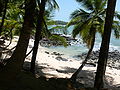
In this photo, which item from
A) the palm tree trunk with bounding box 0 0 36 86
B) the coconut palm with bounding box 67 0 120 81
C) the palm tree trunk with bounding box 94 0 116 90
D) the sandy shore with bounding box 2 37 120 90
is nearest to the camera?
the palm tree trunk with bounding box 0 0 36 86

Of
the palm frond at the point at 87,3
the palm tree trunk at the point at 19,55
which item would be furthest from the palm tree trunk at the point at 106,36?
the palm frond at the point at 87,3

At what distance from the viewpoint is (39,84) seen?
7.36 meters

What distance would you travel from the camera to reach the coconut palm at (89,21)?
15783mm

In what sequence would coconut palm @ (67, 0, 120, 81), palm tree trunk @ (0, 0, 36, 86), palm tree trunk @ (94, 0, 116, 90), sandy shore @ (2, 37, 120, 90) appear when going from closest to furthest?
palm tree trunk @ (0, 0, 36, 86), palm tree trunk @ (94, 0, 116, 90), coconut palm @ (67, 0, 120, 81), sandy shore @ (2, 37, 120, 90)

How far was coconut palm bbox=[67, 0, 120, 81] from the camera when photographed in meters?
15.8

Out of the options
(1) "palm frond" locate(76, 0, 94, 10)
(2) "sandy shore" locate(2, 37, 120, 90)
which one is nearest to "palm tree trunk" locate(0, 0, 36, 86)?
→ (2) "sandy shore" locate(2, 37, 120, 90)

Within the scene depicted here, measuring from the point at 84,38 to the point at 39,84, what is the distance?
33.4 feet

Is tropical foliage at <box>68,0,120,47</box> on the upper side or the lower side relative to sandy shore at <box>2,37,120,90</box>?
upper

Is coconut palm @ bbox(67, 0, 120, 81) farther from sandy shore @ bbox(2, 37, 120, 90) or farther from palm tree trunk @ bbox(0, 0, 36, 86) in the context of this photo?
palm tree trunk @ bbox(0, 0, 36, 86)

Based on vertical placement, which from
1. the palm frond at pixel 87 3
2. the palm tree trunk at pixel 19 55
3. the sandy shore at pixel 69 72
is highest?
the palm frond at pixel 87 3

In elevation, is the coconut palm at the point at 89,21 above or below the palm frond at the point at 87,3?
below

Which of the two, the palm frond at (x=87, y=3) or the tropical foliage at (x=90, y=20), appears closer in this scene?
the tropical foliage at (x=90, y=20)

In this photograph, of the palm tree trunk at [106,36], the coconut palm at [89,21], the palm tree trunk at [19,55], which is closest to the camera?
the palm tree trunk at [19,55]

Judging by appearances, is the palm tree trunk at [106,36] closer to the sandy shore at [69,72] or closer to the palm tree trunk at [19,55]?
the palm tree trunk at [19,55]
